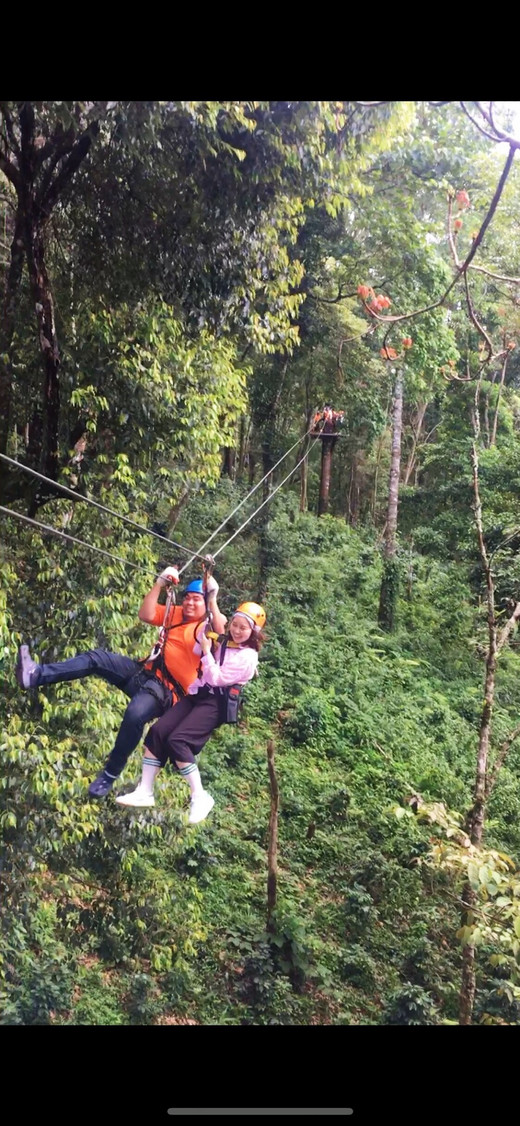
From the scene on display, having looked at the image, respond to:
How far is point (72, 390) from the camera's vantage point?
2.83 m

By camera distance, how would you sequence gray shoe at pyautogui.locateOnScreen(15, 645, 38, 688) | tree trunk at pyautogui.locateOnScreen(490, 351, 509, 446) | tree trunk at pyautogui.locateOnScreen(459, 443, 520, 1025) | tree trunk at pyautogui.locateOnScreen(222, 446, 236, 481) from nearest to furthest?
tree trunk at pyautogui.locateOnScreen(459, 443, 520, 1025) → gray shoe at pyautogui.locateOnScreen(15, 645, 38, 688) → tree trunk at pyautogui.locateOnScreen(490, 351, 509, 446) → tree trunk at pyautogui.locateOnScreen(222, 446, 236, 481)

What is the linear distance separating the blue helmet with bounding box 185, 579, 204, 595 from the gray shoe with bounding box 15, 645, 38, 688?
61cm

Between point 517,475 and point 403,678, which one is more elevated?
point 517,475

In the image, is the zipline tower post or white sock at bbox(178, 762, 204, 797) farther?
the zipline tower post

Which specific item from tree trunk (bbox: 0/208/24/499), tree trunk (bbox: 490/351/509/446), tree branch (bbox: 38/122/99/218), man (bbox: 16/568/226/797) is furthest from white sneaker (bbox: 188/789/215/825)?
tree branch (bbox: 38/122/99/218)

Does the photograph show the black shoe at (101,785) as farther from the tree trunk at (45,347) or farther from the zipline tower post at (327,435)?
the zipline tower post at (327,435)

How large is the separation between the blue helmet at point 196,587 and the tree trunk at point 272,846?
A: 2.18 feet

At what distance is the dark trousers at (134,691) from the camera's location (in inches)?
111

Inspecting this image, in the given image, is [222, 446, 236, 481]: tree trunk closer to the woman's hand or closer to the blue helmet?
the blue helmet

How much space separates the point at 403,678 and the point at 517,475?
0.92 meters

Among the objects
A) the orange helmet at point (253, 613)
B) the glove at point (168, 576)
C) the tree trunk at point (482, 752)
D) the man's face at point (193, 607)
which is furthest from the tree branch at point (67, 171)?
the tree trunk at point (482, 752)

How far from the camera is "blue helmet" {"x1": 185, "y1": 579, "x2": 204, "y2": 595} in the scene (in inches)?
109
